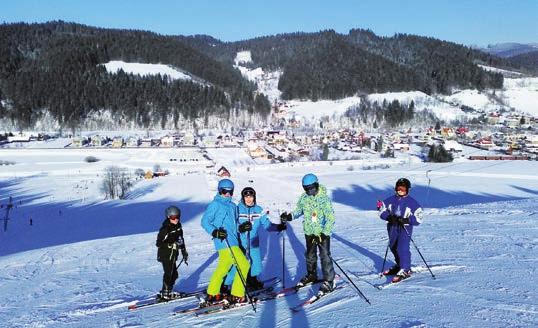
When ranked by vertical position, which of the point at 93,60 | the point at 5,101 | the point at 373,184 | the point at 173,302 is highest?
the point at 93,60

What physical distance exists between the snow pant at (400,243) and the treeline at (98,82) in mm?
132198

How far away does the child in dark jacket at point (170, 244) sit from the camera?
7137mm

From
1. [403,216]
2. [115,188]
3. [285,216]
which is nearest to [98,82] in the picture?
[115,188]

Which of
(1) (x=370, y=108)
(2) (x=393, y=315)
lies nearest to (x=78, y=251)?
(2) (x=393, y=315)

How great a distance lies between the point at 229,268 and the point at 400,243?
100 inches

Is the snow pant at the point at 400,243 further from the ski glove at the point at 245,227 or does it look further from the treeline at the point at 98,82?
the treeline at the point at 98,82

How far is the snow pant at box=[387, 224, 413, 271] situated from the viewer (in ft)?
23.8

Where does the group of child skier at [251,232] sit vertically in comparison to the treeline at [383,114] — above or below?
below

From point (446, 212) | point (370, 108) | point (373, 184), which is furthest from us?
point (370, 108)

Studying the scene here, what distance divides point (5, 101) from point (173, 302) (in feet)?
495

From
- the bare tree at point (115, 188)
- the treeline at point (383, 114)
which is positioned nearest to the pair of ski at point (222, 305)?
the bare tree at point (115, 188)

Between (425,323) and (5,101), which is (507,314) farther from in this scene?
(5,101)

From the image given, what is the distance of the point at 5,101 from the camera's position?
13850 centimetres

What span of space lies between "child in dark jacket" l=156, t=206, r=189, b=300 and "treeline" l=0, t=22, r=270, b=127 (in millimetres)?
131415
